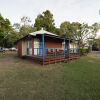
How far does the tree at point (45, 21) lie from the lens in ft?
71.5

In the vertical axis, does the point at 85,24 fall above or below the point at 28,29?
above

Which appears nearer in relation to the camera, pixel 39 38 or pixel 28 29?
pixel 39 38

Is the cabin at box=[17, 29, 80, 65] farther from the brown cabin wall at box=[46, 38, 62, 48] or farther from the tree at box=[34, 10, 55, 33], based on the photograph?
the tree at box=[34, 10, 55, 33]

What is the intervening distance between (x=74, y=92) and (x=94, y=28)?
2027 cm

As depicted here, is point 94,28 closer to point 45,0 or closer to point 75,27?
point 75,27

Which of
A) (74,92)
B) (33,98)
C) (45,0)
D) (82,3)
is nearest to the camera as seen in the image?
(33,98)

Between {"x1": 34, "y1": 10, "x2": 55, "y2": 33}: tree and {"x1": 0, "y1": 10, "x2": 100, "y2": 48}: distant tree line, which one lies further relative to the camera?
{"x1": 34, "y1": 10, "x2": 55, "y2": 33}: tree

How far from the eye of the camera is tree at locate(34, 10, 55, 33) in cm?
2181

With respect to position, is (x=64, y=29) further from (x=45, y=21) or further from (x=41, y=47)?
(x=41, y=47)

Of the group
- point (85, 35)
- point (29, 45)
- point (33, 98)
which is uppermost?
point (85, 35)

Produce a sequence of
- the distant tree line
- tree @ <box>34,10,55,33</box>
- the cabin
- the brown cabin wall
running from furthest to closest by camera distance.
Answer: tree @ <box>34,10,55,33</box> < the distant tree line < the brown cabin wall < the cabin

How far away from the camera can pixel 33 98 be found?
199cm

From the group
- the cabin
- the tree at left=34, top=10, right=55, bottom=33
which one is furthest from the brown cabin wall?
the tree at left=34, top=10, right=55, bottom=33

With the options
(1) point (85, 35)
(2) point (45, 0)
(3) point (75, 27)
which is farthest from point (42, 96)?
(1) point (85, 35)
